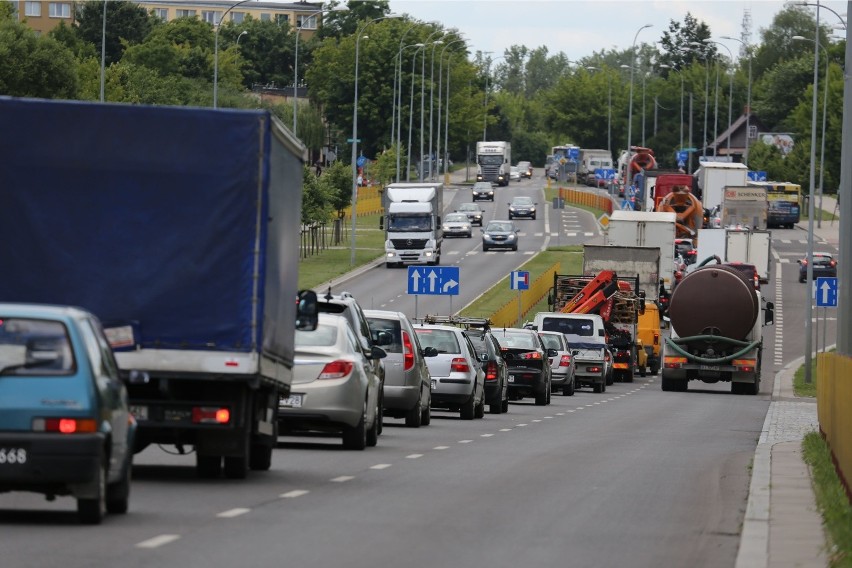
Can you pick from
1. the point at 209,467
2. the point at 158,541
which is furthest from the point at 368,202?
the point at 158,541

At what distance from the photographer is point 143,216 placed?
1617 cm

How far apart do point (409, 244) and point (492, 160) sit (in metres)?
73.5

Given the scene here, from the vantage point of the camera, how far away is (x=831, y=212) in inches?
5709

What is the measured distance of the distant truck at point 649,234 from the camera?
6519cm

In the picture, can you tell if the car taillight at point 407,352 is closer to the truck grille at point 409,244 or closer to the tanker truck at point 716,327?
the tanker truck at point 716,327

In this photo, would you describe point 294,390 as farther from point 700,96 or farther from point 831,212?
point 700,96

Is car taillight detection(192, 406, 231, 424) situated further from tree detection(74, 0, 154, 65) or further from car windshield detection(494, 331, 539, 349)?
tree detection(74, 0, 154, 65)

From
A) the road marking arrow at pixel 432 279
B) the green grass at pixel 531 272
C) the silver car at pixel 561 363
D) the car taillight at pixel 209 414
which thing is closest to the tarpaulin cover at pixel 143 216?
the car taillight at pixel 209 414

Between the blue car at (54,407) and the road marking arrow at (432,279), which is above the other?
the blue car at (54,407)

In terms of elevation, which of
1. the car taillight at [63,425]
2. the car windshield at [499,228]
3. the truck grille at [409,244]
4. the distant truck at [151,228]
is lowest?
the truck grille at [409,244]

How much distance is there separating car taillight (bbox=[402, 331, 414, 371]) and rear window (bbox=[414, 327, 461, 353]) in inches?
175

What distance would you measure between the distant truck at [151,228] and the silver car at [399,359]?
10.9 meters

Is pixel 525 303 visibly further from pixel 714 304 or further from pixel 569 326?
pixel 714 304

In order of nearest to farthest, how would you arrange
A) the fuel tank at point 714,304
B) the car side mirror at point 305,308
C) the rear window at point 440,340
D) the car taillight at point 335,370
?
the car side mirror at point 305,308 → the car taillight at point 335,370 → the rear window at point 440,340 → the fuel tank at point 714,304
